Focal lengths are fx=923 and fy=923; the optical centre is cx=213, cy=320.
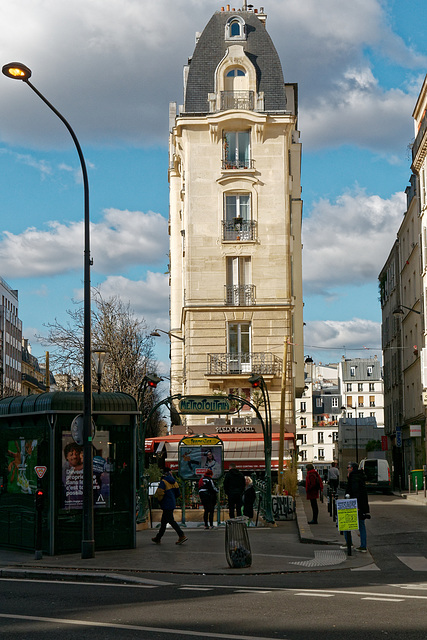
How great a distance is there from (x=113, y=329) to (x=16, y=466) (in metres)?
34.4

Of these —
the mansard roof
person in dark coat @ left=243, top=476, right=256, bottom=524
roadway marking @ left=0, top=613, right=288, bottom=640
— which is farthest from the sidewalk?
the mansard roof

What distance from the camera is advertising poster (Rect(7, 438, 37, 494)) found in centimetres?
1878

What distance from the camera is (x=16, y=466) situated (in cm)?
1944

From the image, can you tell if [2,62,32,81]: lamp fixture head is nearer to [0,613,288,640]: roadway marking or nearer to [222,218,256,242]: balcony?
[0,613,288,640]: roadway marking

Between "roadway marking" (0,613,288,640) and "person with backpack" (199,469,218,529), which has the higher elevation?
"person with backpack" (199,469,218,529)

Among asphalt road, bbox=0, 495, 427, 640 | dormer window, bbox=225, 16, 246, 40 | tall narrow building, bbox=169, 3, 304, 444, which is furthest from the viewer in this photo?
dormer window, bbox=225, 16, 246, 40

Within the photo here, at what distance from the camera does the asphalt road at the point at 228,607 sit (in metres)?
9.37

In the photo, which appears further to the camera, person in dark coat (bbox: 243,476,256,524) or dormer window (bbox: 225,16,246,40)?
dormer window (bbox: 225,16,246,40)

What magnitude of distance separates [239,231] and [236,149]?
4.14 metres

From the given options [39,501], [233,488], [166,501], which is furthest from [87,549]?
[233,488]

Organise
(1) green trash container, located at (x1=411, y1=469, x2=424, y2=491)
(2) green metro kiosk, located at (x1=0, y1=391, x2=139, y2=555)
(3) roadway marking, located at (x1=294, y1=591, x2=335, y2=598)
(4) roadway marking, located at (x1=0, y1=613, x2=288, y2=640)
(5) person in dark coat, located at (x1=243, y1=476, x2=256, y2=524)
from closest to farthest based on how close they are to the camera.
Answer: (4) roadway marking, located at (x1=0, y1=613, x2=288, y2=640) → (3) roadway marking, located at (x1=294, y1=591, x2=335, y2=598) → (2) green metro kiosk, located at (x1=0, y1=391, x2=139, y2=555) → (5) person in dark coat, located at (x1=243, y1=476, x2=256, y2=524) → (1) green trash container, located at (x1=411, y1=469, x2=424, y2=491)

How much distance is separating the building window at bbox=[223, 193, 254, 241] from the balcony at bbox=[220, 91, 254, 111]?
4584 mm

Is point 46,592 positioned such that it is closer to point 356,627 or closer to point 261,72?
point 356,627

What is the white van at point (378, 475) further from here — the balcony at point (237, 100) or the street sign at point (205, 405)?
the street sign at point (205, 405)
